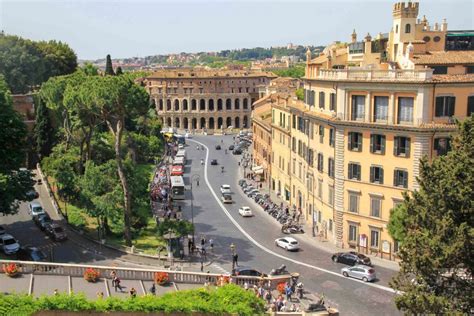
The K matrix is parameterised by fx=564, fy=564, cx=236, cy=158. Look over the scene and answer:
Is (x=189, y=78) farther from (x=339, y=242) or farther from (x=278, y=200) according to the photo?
(x=339, y=242)

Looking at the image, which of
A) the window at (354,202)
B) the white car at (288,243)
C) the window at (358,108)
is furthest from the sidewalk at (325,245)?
the window at (358,108)

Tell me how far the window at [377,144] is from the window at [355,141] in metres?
1.21

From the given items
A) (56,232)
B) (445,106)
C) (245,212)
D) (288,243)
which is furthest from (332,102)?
(56,232)

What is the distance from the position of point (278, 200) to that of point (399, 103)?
27.0 m

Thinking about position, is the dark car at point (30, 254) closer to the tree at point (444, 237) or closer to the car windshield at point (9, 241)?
the car windshield at point (9, 241)

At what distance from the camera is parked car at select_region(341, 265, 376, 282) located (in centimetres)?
3984

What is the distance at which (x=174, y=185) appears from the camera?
6869 cm

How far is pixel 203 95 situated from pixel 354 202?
111 m

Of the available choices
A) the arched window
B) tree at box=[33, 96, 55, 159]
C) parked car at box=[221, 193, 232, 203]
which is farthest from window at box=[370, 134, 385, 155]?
tree at box=[33, 96, 55, 159]

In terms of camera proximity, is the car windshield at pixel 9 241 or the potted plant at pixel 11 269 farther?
the car windshield at pixel 9 241

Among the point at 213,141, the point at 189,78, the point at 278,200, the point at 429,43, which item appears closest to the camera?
the point at 429,43

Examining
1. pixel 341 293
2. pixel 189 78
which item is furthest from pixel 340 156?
pixel 189 78

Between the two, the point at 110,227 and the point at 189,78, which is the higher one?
the point at 189,78

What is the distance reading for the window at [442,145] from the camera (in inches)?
1687
